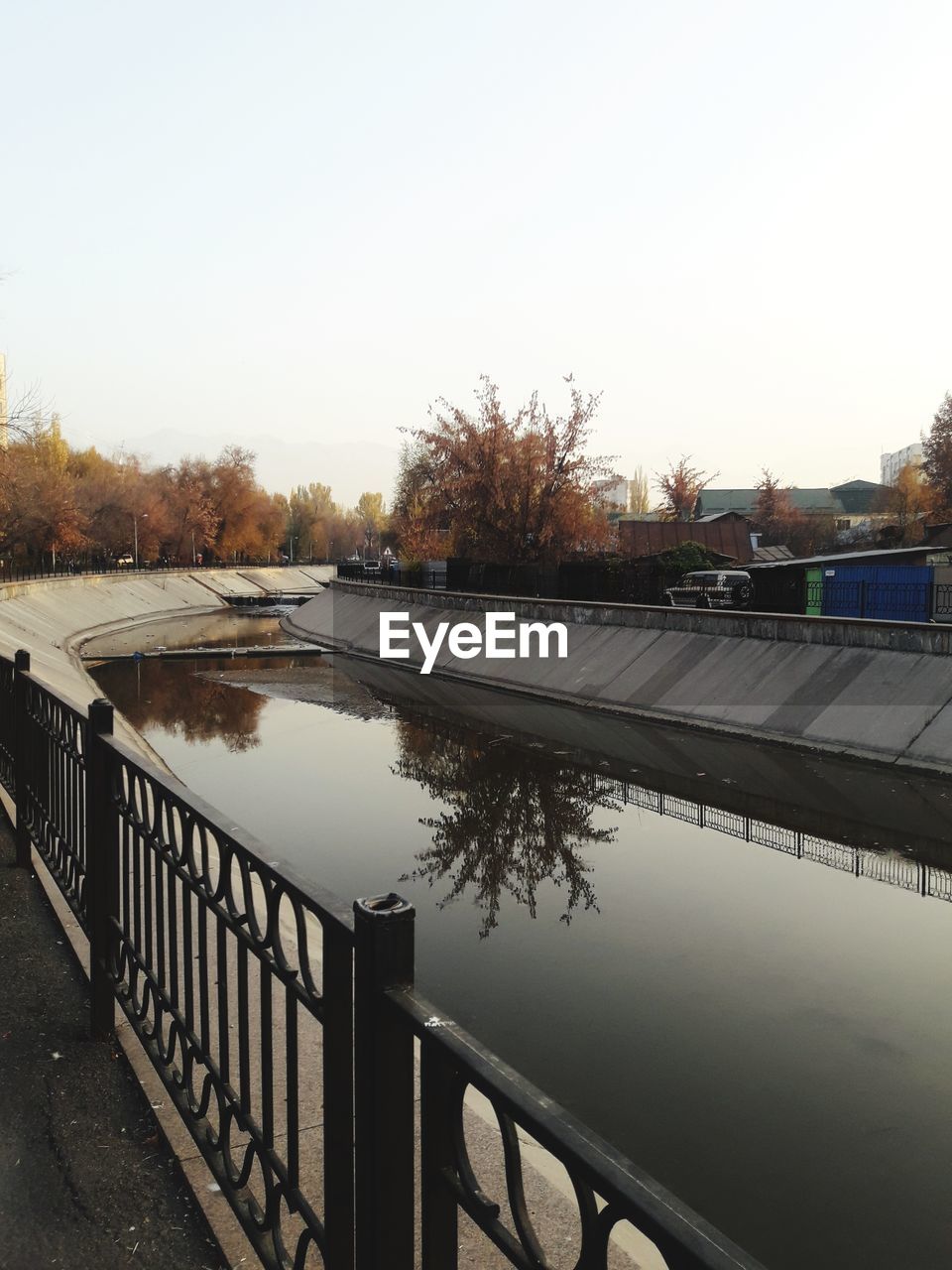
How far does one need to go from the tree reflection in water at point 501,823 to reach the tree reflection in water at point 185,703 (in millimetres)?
4492

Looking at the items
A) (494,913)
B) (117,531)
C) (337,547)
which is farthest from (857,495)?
(494,913)

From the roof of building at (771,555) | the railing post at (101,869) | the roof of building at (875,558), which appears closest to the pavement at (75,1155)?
the railing post at (101,869)

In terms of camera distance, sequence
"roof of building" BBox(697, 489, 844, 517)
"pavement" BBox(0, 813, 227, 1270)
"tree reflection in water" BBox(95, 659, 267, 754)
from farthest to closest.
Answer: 1. "roof of building" BBox(697, 489, 844, 517)
2. "tree reflection in water" BBox(95, 659, 267, 754)
3. "pavement" BBox(0, 813, 227, 1270)

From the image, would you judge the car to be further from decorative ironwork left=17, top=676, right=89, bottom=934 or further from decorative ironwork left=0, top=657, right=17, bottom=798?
decorative ironwork left=17, top=676, right=89, bottom=934

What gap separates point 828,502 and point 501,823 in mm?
153346

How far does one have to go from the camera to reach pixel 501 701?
28.2 m

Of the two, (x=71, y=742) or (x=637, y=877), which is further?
(x=637, y=877)

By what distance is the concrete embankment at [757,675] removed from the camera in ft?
62.1

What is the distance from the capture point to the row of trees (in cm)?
7188

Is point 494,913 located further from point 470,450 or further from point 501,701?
point 470,450

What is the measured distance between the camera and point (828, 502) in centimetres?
15575

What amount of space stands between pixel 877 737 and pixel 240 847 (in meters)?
17.8

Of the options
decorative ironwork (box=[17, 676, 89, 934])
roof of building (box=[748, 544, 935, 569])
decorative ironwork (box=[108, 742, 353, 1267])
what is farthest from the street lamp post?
decorative ironwork (box=[108, 742, 353, 1267])

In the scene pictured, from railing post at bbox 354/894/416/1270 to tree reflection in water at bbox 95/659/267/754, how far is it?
731 inches
